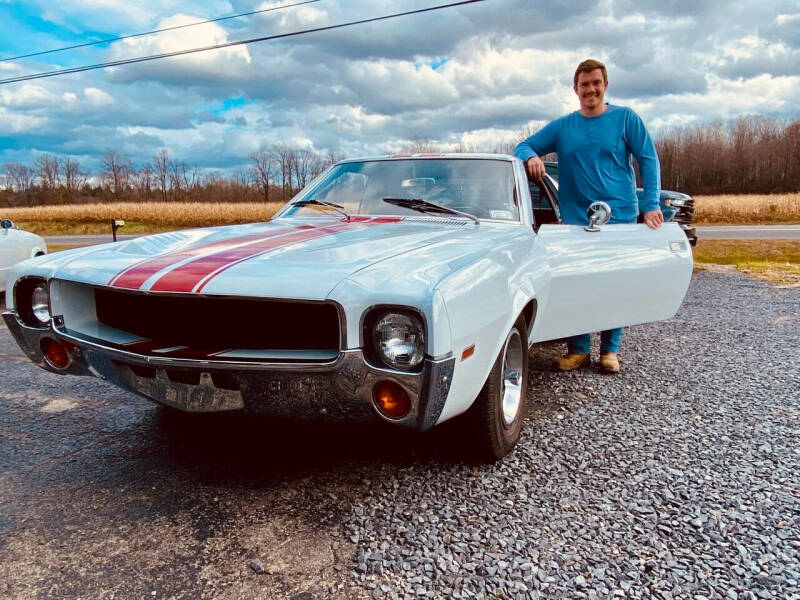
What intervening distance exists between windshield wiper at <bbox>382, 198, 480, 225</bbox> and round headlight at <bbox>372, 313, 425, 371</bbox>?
51.8 inches

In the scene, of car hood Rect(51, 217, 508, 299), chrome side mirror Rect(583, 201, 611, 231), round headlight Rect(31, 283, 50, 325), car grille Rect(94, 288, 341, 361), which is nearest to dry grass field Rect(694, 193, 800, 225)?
chrome side mirror Rect(583, 201, 611, 231)

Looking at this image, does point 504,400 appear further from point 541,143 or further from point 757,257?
point 757,257

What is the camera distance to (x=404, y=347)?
6.37 feet

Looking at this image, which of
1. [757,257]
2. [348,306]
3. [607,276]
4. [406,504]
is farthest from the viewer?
[757,257]

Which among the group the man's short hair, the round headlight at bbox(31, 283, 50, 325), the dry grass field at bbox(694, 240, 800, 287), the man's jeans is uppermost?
the man's short hair

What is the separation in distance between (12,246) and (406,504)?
6909 millimetres

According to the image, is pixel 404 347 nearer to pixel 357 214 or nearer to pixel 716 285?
pixel 357 214

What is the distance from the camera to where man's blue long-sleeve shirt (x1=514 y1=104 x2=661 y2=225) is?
3.97m

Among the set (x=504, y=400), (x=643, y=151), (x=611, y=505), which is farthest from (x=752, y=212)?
(x=611, y=505)

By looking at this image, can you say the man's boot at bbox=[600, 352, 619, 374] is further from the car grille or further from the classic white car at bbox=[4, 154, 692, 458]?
the car grille

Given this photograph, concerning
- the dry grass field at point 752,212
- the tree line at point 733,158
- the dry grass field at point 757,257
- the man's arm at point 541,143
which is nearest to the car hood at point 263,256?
the man's arm at point 541,143

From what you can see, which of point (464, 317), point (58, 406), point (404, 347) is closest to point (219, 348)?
point (404, 347)

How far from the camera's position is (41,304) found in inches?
104

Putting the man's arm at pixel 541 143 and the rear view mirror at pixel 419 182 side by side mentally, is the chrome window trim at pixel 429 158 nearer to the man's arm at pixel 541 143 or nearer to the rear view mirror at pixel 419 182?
the rear view mirror at pixel 419 182
